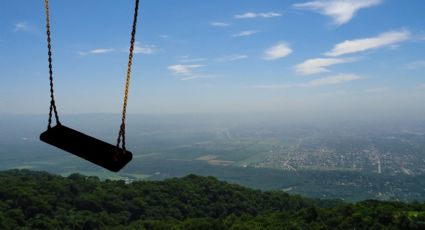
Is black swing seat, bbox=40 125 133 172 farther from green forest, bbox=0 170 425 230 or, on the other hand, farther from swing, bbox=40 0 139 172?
green forest, bbox=0 170 425 230

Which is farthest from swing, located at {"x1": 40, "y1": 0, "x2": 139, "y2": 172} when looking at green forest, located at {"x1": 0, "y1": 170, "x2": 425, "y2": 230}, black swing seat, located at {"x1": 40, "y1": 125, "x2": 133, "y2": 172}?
green forest, located at {"x1": 0, "y1": 170, "x2": 425, "y2": 230}

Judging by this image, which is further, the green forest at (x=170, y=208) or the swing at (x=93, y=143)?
Result: the green forest at (x=170, y=208)

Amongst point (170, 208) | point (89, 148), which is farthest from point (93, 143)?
point (170, 208)

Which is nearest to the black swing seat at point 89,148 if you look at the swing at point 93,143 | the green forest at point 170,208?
the swing at point 93,143

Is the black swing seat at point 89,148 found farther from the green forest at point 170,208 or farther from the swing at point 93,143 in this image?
the green forest at point 170,208

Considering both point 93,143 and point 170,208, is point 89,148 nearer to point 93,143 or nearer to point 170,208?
point 93,143
